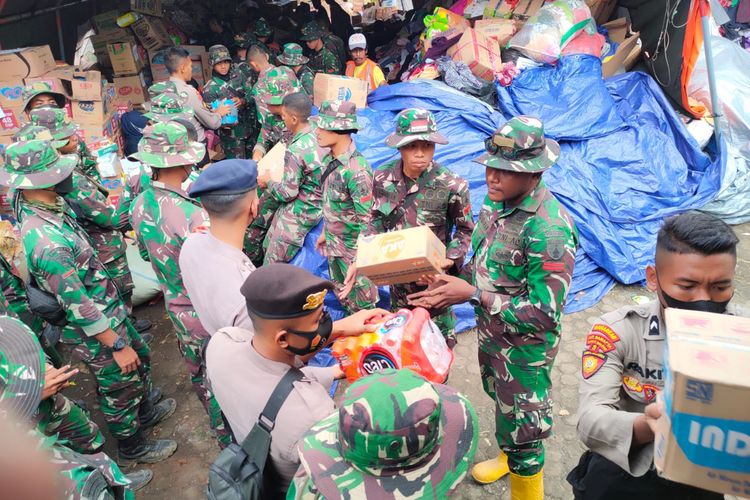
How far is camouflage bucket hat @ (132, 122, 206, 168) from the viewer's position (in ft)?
10.2

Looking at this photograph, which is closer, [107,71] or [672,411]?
[672,411]

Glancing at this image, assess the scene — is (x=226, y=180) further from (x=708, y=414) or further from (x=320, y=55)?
(x=320, y=55)

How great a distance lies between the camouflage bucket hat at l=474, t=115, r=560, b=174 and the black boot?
3131 mm

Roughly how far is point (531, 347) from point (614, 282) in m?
3.19

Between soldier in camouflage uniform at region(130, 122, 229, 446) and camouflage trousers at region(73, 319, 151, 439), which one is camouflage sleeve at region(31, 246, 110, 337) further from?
soldier in camouflage uniform at region(130, 122, 229, 446)

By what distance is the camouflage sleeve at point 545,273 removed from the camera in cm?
250

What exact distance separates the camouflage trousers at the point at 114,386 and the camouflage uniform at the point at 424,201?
6.59 feet

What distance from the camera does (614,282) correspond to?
17.6 feet

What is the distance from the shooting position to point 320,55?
8703mm

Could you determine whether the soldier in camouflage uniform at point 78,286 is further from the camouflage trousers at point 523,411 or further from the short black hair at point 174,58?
the short black hair at point 174,58

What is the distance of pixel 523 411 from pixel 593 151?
4.81 metres

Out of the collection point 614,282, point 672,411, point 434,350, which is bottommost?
point 614,282

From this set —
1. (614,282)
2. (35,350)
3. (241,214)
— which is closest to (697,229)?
(241,214)

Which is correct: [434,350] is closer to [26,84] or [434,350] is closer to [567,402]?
[567,402]
